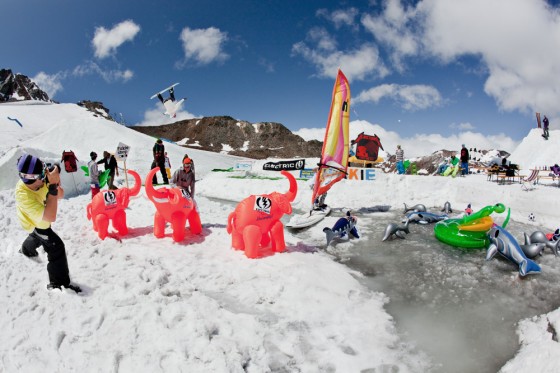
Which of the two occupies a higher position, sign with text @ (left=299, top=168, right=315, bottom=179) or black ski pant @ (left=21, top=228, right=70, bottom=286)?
sign with text @ (left=299, top=168, right=315, bottom=179)

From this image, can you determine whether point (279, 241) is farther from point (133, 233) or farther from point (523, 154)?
point (523, 154)

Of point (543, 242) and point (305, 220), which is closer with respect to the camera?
point (543, 242)

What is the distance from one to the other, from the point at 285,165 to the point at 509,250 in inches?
603

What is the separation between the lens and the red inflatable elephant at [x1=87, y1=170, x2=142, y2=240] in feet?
22.5

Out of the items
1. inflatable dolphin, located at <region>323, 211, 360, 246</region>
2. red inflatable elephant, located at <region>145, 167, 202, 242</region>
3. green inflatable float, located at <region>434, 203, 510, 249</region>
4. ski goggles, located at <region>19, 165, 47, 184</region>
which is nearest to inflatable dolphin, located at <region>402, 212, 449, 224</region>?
green inflatable float, located at <region>434, 203, 510, 249</region>

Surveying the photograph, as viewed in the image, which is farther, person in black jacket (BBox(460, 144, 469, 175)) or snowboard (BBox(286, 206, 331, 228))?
person in black jacket (BBox(460, 144, 469, 175))

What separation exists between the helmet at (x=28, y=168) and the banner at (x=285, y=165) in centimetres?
1471

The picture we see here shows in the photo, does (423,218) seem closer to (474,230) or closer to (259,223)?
(474,230)

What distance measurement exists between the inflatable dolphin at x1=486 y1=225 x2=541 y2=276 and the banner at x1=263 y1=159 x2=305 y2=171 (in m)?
12.1

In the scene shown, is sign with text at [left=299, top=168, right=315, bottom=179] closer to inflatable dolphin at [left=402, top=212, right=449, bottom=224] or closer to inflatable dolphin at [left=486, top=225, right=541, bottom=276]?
inflatable dolphin at [left=402, top=212, right=449, bottom=224]

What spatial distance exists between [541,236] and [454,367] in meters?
5.08

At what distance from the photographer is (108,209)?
6977 mm

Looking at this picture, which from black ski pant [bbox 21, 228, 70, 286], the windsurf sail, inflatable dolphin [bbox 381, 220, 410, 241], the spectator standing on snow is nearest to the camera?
black ski pant [bbox 21, 228, 70, 286]

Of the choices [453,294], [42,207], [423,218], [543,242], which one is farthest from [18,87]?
[543,242]
